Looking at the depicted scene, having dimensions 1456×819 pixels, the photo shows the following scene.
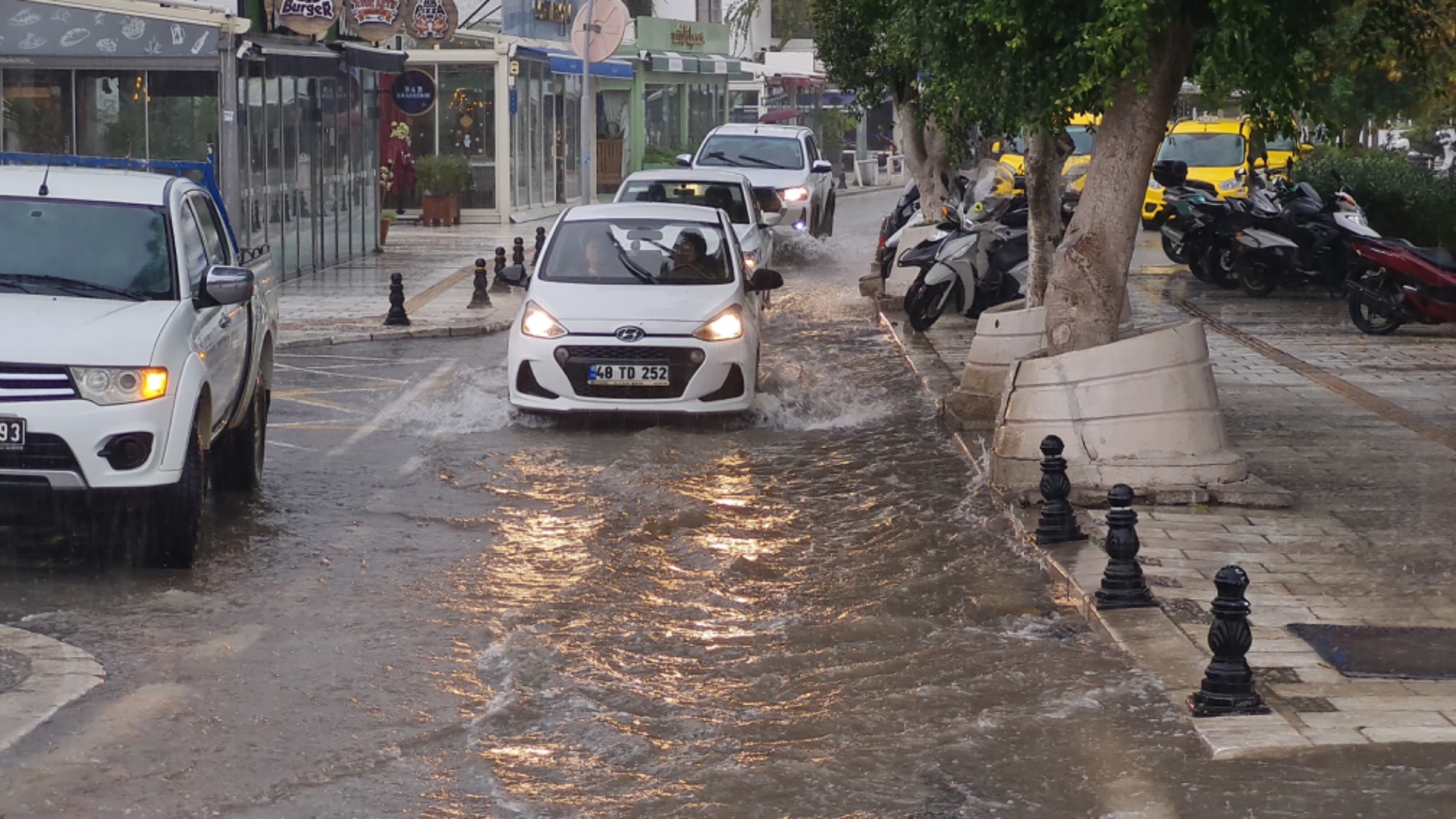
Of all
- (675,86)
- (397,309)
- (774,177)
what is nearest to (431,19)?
(774,177)

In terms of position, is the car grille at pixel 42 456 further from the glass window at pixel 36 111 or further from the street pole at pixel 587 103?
the street pole at pixel 587 103

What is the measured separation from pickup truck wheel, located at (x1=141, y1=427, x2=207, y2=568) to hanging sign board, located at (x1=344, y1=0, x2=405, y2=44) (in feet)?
54.7

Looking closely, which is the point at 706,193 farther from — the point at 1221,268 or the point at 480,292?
the point at 1221,268

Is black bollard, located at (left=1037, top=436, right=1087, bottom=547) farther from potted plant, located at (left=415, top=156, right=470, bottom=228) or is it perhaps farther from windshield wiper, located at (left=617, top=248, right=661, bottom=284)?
potted plant, located at (left=415, top=156, right=470, bottom=228)

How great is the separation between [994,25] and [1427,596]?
12.7 ft

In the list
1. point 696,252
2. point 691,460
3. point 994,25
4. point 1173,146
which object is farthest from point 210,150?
point 1173,146

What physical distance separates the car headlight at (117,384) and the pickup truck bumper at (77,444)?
0.04 m

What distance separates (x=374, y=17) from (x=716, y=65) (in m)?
26.5

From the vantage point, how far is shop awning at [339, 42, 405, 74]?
2556cm

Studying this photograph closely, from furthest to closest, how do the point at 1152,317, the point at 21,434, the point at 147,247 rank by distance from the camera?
the point at 1152,317
the point at 147,247
the point at 21,434

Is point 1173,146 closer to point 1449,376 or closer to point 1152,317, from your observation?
point 1152,317

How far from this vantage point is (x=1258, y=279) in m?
21.5

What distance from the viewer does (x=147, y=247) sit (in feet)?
30.7

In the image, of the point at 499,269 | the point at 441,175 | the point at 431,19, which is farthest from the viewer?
the point at 441,175
